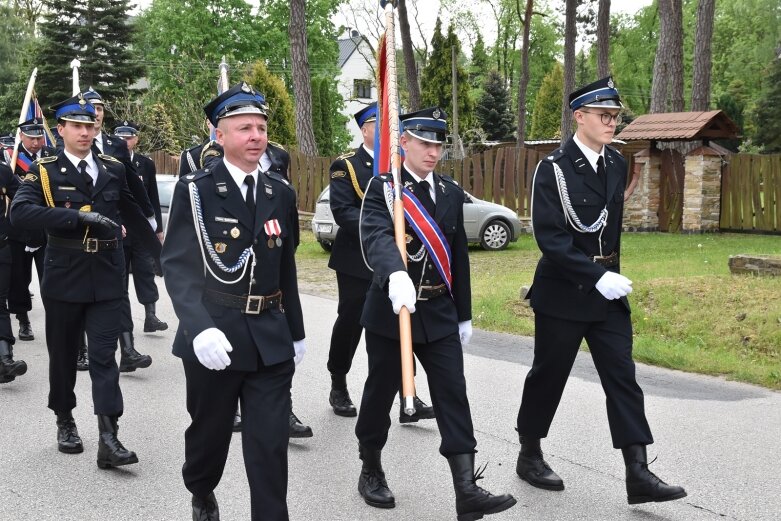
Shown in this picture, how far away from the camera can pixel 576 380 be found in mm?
7965

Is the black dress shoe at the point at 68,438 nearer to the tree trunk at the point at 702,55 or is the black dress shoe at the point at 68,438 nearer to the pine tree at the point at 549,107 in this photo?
the tree trunk at the point at 702,55

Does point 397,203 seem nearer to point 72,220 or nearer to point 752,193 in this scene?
point 72,220

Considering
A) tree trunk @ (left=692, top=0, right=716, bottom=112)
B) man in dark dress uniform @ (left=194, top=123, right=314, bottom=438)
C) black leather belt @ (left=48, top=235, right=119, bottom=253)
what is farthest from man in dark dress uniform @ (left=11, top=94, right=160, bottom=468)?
tree trunk @ (left=692, top=0, right=716, bottom=112)

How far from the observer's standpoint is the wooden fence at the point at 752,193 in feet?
64.5

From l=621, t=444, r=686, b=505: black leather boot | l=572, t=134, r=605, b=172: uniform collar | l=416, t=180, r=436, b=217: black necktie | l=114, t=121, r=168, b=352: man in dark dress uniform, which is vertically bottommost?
l=621, t=444, r=686, b=505: black leather boot

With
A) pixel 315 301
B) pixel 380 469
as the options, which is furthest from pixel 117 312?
pixel 315 301

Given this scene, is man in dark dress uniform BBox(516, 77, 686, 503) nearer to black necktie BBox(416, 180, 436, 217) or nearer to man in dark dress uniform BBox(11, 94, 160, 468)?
black necktie BBox(416, 180, 436, 217)

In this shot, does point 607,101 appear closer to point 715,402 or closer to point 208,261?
point 208,261

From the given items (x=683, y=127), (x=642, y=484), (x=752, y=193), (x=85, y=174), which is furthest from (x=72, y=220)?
(x=752, y=193)

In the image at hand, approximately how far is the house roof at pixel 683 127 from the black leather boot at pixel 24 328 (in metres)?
13.1

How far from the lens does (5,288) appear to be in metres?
8.16

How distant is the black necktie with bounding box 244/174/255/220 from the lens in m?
4.27

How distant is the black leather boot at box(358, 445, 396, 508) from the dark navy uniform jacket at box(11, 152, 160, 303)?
1.95 metres

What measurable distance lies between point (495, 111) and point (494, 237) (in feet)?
132
